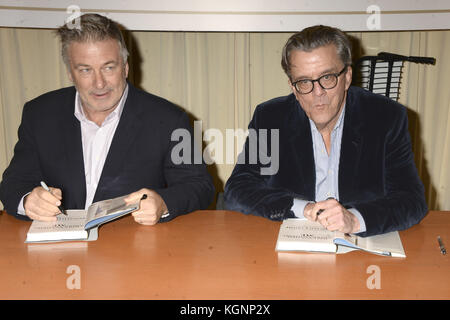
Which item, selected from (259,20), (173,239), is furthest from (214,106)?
(173,239)

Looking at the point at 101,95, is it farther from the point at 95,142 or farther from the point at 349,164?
the point at 349,164

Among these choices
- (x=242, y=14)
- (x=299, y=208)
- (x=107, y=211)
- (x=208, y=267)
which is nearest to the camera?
(x=208, y=267)

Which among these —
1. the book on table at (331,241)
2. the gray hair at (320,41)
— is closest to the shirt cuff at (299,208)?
the book on table at (331,241)

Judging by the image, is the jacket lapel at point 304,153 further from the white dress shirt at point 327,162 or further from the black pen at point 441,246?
the black pen at point 441,246

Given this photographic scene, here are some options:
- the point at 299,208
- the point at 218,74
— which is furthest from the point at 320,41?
the point at 218,74

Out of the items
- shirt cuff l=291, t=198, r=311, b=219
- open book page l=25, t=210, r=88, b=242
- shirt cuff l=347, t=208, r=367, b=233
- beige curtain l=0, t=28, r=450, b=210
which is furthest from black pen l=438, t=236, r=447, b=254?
beige curtain l=0, t=28, r=450, b=210

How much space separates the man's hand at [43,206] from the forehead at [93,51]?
55 centimetres

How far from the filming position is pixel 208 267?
4.71 ft

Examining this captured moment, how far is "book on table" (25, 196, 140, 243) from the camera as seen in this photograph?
1595 mm

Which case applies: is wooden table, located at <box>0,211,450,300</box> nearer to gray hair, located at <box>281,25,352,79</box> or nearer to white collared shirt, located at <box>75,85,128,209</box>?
white collared shirt, located at <box>75,85,128,209</box>

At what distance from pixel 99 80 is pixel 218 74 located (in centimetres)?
208

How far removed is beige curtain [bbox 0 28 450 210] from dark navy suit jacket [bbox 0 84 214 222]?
182 centimetres

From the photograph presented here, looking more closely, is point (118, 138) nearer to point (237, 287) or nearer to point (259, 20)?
point (237, 287)
